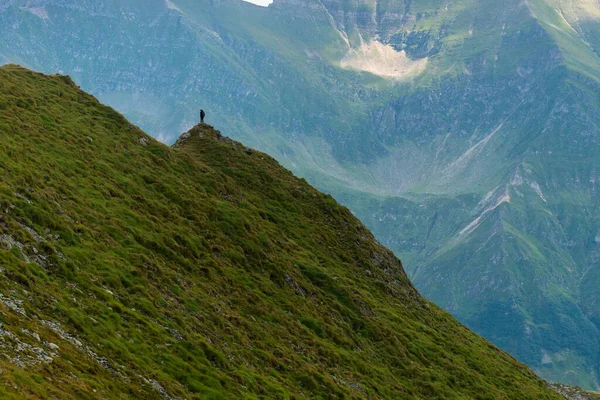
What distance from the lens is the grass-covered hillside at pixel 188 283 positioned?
53.2 meters

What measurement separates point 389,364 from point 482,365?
22.2m

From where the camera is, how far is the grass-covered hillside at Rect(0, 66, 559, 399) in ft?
174

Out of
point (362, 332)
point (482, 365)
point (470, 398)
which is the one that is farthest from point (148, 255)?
point (482, 365)

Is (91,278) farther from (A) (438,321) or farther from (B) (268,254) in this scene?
(A) (438,321)

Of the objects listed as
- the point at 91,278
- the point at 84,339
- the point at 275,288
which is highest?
the point at 275,288

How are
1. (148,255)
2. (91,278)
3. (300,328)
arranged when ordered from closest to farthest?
(91,278) → (148,255) → (300,328)

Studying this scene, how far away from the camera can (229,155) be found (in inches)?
4387

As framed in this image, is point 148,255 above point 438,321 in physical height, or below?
below

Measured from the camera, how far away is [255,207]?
328ft

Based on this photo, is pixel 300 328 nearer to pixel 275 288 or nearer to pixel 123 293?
pixel 275 288

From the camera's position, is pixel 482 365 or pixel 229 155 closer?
pixel 482 365

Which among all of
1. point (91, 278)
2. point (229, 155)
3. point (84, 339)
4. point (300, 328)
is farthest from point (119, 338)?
point (229, 155)

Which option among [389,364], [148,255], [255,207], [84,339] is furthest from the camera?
[255,207]

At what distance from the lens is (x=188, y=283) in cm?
7231
